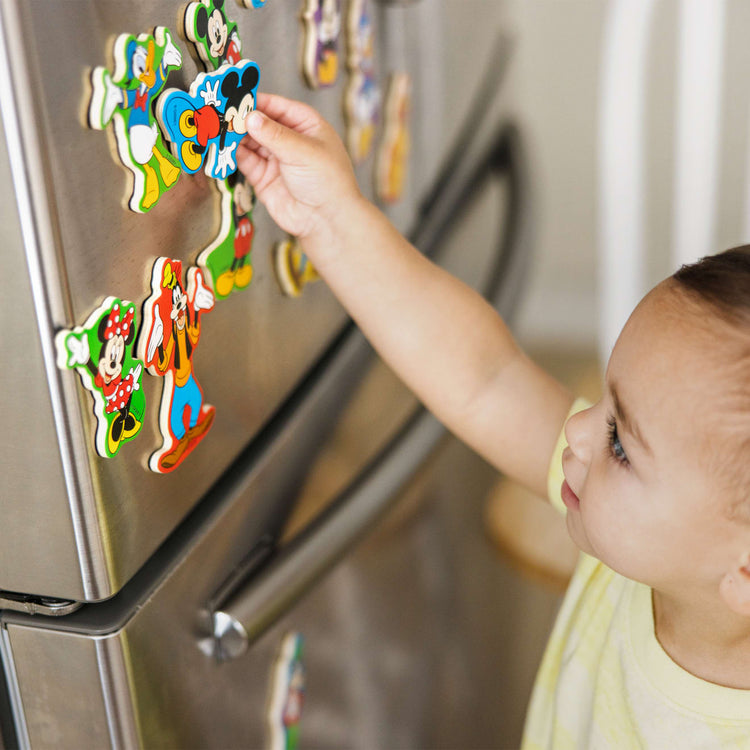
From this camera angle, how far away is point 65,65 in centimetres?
36

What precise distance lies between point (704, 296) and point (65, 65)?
12.6 inches

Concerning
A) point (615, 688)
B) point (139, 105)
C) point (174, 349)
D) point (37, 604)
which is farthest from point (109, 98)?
point (615, 688)

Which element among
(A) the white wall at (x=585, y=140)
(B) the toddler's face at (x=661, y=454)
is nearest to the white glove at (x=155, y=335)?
(B) the toddler's face at (x=661, y=454)

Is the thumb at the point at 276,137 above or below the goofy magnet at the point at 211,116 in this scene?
below

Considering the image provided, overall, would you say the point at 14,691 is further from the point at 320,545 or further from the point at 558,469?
the point at 558,469

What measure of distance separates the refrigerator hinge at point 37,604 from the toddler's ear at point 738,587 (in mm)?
334

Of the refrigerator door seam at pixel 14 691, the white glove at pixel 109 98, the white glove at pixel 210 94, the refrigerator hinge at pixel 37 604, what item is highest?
the white glove at pixel 109 98

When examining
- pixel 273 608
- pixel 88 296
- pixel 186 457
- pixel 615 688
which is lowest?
pixel 615 688

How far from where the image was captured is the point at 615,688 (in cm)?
63

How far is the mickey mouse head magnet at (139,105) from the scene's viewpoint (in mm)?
373

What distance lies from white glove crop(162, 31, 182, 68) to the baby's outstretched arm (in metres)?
0.08

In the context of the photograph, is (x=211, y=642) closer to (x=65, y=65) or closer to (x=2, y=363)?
(x=2, y=363)

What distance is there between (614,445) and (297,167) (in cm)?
23

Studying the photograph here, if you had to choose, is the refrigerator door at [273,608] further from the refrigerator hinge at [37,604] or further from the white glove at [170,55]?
the white glove at [170,55]
